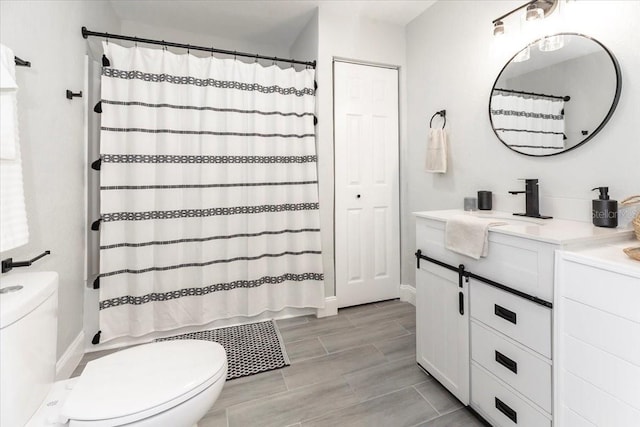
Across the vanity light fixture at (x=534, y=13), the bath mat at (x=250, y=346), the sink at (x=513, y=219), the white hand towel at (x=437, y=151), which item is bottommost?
the bath mat at (x=250, y=346)

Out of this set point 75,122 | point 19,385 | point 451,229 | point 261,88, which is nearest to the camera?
point 19,385

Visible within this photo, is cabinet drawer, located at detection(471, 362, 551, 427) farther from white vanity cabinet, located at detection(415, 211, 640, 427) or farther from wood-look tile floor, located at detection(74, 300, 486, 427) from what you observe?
wood-look tile floor, located at detection(74, 300, 486, 427)

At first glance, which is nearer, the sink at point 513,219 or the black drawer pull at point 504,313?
the black drawer pull at point 504,313

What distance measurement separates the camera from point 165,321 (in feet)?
7.20

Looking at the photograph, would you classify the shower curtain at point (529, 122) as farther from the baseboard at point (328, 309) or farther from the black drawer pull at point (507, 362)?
the baseboard at point (328, 309)

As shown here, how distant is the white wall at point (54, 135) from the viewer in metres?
1.40

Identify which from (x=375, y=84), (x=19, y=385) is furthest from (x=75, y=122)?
(x=375, y=84)

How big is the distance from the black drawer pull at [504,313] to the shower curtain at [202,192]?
→ 1.47 meters

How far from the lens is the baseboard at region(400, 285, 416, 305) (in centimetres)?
278

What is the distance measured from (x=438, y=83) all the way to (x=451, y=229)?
1483 millimetres

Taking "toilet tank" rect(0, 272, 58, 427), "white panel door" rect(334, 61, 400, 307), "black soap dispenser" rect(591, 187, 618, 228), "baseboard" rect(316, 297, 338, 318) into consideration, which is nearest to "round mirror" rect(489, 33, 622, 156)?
"black soap dispenser" rect(591, 187, 618, 228)

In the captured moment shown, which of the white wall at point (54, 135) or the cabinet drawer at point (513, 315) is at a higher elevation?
the white wall at point (54, 135)

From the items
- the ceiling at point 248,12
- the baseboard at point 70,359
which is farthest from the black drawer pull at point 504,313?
the ceiling at point 248,12

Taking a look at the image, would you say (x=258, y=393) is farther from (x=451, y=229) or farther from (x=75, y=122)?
(x=75, y=122)
